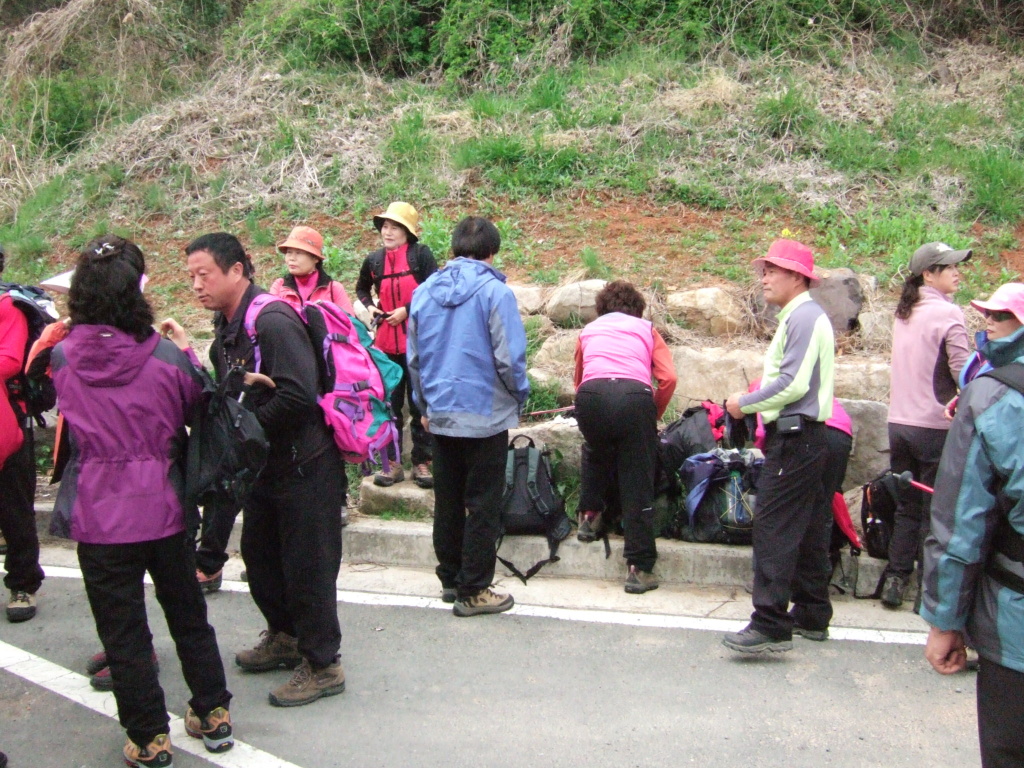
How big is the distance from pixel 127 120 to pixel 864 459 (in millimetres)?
10783

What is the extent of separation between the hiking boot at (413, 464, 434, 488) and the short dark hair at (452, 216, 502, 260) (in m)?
1.81

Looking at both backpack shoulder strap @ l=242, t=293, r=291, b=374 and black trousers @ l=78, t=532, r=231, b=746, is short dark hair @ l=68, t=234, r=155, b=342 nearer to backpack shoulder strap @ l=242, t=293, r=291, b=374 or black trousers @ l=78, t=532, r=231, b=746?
backpack shoulder strap @ l=242, t=293, r=291, b=374

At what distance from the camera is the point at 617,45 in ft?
38.8

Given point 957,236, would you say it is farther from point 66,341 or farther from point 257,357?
point 66,341

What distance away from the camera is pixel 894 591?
4938 millimetres

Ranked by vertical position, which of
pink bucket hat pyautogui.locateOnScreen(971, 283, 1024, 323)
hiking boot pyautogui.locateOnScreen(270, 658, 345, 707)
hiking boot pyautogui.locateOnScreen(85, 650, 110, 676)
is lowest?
hiking boot pyautogui.locateOnScreen(85, 650, 110, 676)

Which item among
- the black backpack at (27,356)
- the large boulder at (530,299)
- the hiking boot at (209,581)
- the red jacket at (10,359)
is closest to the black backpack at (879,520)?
the large boulder at (530,299)

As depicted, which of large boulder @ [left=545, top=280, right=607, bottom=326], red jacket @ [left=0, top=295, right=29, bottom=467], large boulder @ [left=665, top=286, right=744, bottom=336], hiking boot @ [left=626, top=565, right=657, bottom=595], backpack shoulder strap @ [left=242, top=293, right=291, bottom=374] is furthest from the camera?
large boulder @ [left=545, top=280, right=607, bottom=326]

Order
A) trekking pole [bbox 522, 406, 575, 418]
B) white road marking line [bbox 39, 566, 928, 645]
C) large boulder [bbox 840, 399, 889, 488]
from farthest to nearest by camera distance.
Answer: trekking pole [bbox 522, 406, 575, 418], large boulder [bbox 840, 399, 889, 488], white road marking line [bbox 39, 566, 928, 645]

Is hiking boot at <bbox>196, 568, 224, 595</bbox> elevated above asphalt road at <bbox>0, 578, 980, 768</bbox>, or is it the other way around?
asphalt road at <bbox>0, 578, 980, 768</bbox>

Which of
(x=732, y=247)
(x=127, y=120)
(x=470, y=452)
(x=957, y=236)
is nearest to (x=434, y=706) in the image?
(x=470, y=452)

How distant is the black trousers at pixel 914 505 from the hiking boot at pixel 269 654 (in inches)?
121

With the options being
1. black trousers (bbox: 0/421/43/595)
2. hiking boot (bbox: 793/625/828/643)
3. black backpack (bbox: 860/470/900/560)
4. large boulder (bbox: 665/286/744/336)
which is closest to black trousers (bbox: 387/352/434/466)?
black trousers (bbox: 0/421/43/595)

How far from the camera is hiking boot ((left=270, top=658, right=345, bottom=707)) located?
13.3 ft
